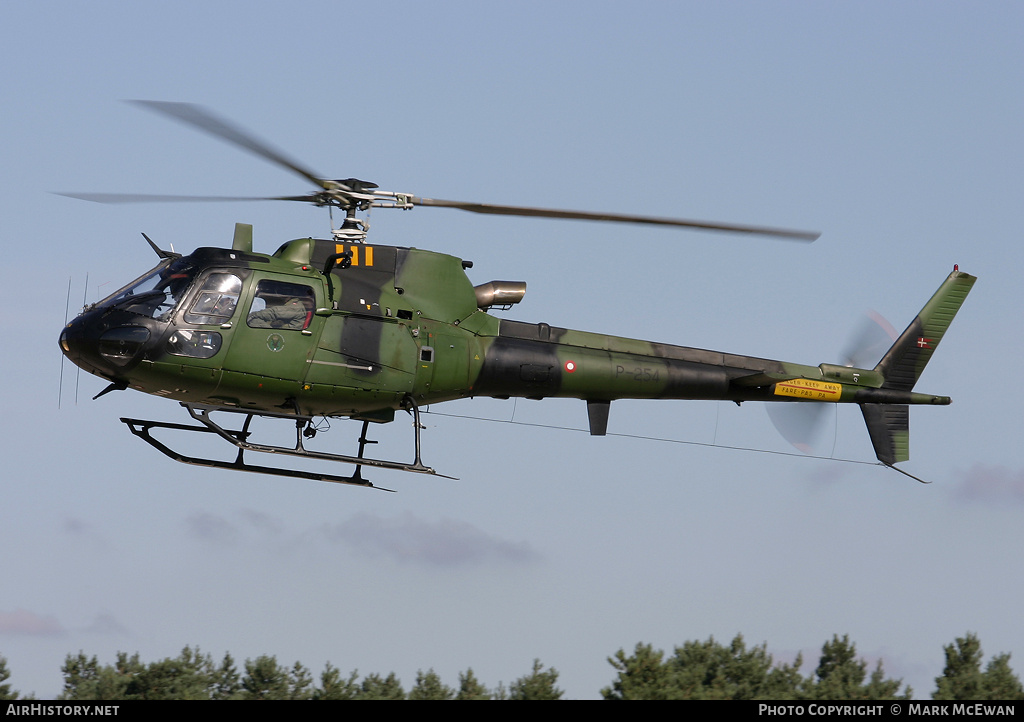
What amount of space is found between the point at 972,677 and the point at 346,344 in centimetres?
4288

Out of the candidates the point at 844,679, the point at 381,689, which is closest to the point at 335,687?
the point at 381,689

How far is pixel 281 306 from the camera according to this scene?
2117cm

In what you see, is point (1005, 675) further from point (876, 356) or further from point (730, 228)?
point (730, 228)

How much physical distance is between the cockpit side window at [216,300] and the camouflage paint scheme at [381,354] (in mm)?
94

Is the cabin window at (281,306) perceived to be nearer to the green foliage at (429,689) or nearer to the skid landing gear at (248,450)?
the skid landing gear at (248,450)

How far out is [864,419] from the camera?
2631 cm

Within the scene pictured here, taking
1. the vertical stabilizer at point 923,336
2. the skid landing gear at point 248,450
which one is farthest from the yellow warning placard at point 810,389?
the skid landing gear at point 248,450

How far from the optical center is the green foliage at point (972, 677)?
5256cm

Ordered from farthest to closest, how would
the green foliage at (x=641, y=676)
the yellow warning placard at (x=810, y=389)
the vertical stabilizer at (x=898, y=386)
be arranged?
the green foliage at (x=641, y=676) → the vertical stabilizer at (x=898, y=386) → the yellow warning placard at (x=810, y=389)

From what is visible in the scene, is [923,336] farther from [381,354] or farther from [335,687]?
[335,687]

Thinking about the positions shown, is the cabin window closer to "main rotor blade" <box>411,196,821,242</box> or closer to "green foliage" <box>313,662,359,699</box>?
"main rotor blade" <box>411,196,821,242</box>
